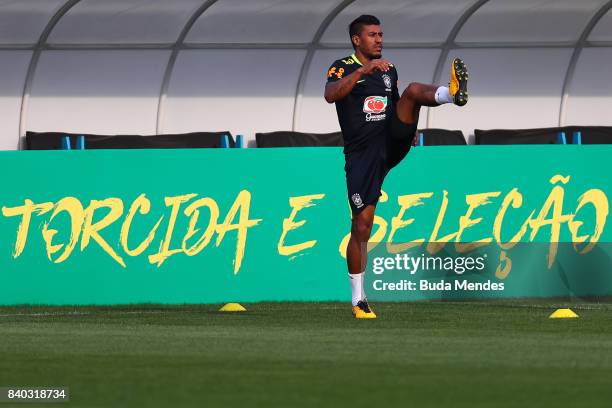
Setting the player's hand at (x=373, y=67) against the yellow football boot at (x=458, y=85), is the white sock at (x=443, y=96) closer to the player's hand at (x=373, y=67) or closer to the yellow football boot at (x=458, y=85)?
the yellow football boot at (x=458, y=85)

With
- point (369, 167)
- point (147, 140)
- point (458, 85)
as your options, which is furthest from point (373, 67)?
point (147, 140)

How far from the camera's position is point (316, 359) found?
24.8 feet

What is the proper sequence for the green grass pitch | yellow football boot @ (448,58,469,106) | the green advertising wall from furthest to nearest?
the green advertising wall → yellow football boot @ (448,58,469,106) → the green grass pitch

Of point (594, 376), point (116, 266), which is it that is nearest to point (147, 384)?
point (594, 376)

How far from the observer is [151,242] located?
1323 cm

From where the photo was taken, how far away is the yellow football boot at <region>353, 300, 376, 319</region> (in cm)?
1080

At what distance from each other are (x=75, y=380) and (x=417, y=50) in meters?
14.5

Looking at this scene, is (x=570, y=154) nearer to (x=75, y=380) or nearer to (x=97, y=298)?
(x=97, y=298)

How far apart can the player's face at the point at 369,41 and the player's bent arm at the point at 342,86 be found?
374mm

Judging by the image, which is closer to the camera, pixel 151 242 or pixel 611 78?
pixel 151 242

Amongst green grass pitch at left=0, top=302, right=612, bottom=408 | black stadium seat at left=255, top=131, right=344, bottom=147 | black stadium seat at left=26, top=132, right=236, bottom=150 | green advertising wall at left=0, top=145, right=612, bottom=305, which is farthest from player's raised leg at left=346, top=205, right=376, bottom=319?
black stadium seat at left=26, top=132, right=236, bottom=150

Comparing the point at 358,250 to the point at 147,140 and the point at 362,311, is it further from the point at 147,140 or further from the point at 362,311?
the point at 147,140

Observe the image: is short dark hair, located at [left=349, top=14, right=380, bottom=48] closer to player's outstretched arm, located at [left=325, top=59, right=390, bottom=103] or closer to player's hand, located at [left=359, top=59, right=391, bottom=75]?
player's outstretched arm, located at [left=325, top=59, right=390, bottom=103]

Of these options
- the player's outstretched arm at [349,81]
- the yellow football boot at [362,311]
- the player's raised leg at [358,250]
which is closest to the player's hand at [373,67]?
the player's outstretched arm at [349,81]
